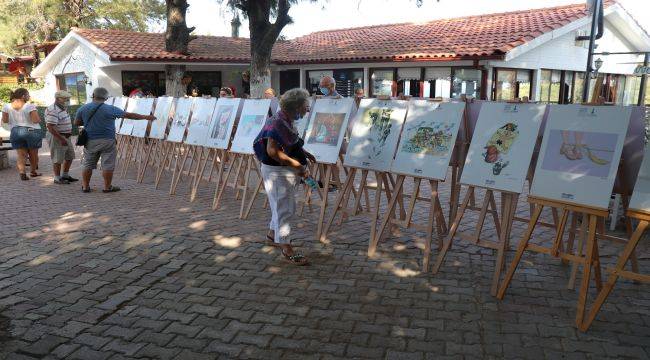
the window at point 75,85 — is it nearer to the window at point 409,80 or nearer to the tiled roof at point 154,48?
the tiled roof at point 154,48

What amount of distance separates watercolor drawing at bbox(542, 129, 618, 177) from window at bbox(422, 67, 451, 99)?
12.2 metres

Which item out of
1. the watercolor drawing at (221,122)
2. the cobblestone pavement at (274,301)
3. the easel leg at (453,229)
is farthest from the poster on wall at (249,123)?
the easel leg at (453,229)

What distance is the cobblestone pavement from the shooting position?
318 cm

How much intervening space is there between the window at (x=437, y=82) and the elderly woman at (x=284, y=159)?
11787 mm

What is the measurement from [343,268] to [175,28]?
521 inches

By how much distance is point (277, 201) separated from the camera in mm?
4430

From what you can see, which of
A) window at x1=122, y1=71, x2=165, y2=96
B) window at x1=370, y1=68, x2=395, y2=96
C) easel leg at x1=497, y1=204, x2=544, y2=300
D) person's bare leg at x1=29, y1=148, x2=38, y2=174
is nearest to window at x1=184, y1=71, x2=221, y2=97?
window at x1=122, y1=71, x2=165, y2=96

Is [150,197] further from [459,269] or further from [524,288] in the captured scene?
[524,288]

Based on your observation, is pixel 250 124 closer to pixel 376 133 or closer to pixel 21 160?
pixel 376 133

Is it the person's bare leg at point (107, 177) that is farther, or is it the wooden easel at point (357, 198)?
the person's bare leg at point (107, 177)

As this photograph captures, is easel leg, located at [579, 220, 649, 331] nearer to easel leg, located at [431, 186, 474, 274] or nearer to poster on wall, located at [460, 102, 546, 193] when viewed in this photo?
poster on wall, located at [460, 102, 546, 193]

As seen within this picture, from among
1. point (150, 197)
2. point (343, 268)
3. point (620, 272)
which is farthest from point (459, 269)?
point (150, 197)

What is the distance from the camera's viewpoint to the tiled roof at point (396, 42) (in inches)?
585

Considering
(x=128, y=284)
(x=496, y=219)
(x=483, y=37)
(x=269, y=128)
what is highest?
(x=483, y=37)
